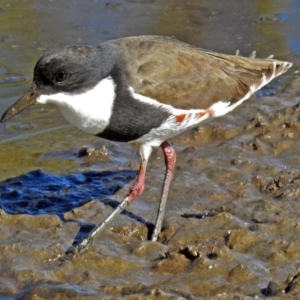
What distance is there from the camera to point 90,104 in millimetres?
6590

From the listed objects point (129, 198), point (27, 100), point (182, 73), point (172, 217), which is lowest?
point (172, 217)

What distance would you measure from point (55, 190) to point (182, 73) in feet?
6.15

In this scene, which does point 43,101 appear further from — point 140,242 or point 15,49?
point 15,49

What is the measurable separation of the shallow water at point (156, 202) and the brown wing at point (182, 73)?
3.09ft

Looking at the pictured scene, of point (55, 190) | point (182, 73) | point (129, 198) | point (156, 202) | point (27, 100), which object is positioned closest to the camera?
point (27, 100)

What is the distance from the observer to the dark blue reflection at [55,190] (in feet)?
25.8

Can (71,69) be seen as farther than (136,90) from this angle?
No

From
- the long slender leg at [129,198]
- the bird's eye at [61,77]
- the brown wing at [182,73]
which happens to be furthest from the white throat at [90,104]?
the long slender leg at [129,198]

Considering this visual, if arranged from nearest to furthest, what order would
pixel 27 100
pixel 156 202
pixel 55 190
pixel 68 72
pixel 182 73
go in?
pixel 68 72
pixel 27 100
pixel 182 73
pixel 156 202
pixel 55 190

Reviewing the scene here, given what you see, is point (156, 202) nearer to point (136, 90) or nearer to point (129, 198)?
point (129, 198)

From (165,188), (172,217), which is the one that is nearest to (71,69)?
(165,188)

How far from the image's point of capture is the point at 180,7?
43.1ft

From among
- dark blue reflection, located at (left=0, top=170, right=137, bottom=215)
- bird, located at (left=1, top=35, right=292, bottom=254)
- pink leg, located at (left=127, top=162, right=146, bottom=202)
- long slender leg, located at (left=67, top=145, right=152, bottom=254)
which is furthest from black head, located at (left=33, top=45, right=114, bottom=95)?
dark blue reflection, located at (left=0, top=170, right=137, bottom=215)

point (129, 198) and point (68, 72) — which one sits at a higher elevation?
point (68, 72)
